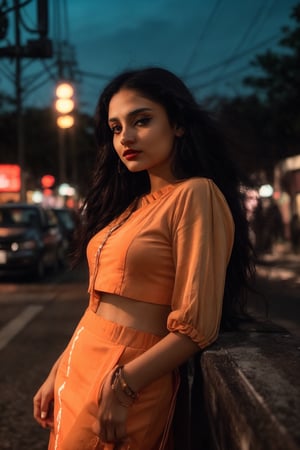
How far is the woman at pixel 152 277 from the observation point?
5.41 ft

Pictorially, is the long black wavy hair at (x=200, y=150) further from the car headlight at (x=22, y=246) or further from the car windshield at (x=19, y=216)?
the car windshield at (x=19, y=216)

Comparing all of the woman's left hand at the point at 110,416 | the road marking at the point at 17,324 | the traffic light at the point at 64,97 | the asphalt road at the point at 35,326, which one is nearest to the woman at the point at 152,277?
the woman's left hand at the point at 110,416

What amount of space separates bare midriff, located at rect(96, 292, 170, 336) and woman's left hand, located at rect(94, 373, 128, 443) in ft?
0.60

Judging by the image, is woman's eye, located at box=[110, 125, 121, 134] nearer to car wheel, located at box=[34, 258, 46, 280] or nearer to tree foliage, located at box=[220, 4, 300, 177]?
tree foliage, located at box=[220, 4, 300, 177]

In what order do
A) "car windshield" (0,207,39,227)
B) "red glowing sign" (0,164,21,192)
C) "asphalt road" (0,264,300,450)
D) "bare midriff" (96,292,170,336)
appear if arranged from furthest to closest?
"red glowing sign" (0,164,21,192), "car windshield" (0,207,39,227), "asphalt road" (0,264,300,450), "bare midriff" (96,292,170,336)

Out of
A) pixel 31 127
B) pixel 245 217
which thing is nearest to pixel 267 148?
pixel 31 127

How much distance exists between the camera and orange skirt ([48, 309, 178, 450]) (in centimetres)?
169

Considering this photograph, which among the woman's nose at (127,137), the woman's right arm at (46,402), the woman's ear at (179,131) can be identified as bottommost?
the woman's right arm at (46,402)

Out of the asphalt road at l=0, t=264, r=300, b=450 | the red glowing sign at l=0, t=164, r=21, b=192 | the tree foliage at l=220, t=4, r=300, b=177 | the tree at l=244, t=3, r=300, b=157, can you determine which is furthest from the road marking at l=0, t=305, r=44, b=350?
the red glowing sign at l=0, t=164, r=21, b=192

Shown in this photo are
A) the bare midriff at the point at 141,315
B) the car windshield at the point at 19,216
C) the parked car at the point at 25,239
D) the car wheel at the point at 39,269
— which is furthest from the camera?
the car windshield at the point at 19,216

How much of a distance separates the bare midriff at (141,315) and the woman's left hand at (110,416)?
0.18 meters

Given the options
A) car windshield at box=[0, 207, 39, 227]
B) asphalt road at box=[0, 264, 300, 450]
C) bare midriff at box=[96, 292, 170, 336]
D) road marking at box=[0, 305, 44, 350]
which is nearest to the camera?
bare midriff at box=[96, 292, 170, 336]

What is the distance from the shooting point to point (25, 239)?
14234 mm

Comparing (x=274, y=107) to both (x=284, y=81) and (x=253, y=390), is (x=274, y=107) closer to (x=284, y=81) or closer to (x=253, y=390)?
(x=284, y=81)
